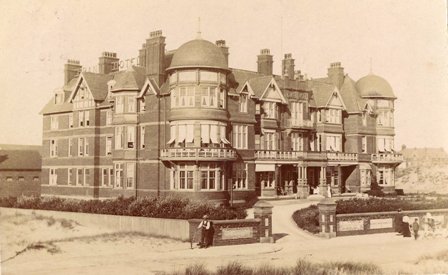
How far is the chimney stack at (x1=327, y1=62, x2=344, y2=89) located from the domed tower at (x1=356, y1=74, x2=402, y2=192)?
2.05 m

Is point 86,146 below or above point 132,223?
above

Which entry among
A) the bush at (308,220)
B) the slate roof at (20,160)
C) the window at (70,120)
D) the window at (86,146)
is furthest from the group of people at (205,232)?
the slate roof at (20,160)

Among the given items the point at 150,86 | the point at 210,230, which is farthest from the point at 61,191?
the point at 210,230

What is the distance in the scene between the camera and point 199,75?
4122 cm

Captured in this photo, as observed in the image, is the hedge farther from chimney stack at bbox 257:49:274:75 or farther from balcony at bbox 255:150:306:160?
chimney stack at bbox 257:49:274:75

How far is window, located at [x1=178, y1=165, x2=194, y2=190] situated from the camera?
41.6 m

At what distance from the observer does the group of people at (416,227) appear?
30.0 meters

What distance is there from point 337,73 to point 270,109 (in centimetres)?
1329

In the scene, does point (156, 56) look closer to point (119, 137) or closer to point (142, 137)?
point (142, 137)

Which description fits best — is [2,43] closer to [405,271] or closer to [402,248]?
[405,271]

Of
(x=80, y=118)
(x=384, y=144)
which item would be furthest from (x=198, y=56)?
(x=384, y=144)

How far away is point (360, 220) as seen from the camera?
31656 mm

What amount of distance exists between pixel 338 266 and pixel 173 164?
2294 centimetres

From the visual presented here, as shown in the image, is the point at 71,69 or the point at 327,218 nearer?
the point at 327,218
